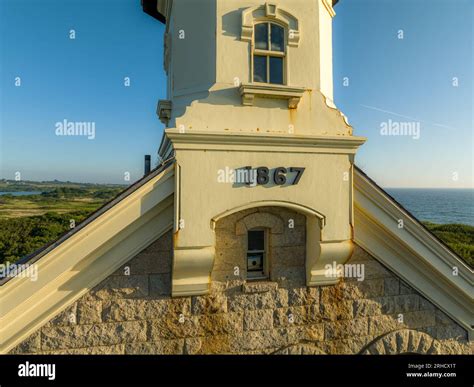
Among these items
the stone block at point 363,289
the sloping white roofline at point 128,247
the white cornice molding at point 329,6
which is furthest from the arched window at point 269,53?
the stone block at point 363,289

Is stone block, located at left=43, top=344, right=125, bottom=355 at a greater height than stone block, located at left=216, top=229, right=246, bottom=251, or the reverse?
stone block, located at left=216, top=229, right=246, bottom=251


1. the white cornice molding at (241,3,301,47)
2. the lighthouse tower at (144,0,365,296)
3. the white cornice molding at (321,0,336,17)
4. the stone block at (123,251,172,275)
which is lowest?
the stone block at (123,251,172,275)

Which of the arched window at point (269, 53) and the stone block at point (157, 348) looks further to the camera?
the arched window at point (269, 53)

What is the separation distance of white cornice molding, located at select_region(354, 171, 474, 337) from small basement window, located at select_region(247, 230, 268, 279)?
70.1 inches

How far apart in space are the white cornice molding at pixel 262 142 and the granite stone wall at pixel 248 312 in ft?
3.56

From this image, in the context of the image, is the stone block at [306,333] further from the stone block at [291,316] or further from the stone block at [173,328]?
the stone block at [173,328]

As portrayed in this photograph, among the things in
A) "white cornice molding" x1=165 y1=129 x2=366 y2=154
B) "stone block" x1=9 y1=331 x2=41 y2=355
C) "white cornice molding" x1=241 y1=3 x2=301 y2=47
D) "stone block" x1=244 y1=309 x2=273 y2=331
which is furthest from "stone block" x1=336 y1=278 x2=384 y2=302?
"stone block" x1=9 y1=331 x2=41 y2=355

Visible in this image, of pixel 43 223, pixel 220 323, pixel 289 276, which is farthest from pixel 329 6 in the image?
pixel 43 223

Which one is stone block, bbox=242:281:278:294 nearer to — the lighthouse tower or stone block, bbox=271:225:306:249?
the lighthouse tower

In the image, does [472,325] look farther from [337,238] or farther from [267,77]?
[267,77]

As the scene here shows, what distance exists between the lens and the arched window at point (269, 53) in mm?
4824

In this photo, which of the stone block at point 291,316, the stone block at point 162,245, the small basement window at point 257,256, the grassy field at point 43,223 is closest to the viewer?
the stone block at point 162,245

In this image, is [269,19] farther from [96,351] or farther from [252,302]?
[96,351]

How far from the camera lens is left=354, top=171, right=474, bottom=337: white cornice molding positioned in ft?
15.9
